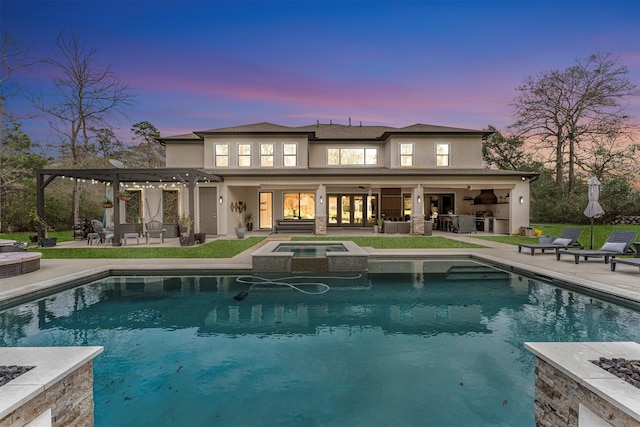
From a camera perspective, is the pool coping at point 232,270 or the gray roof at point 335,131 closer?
the pool coping at point 232,270

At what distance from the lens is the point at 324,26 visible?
1839 cm

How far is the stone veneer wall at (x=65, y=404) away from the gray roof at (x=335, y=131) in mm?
16534

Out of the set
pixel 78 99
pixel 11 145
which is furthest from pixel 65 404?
pixel 11 145

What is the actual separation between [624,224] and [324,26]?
2457 cm

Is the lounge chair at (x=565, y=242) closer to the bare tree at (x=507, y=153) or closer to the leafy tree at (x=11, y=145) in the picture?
the bare tree at (x=507, y=153)

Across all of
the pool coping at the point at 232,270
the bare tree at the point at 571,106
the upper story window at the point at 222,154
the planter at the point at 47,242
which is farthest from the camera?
the bare tree at the point at 571,106

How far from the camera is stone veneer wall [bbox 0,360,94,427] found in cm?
205

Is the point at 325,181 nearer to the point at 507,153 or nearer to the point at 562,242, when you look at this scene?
the point at 562,242

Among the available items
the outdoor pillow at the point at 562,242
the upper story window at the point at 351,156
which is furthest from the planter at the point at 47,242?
the outdoor pillow at the point at 562,242

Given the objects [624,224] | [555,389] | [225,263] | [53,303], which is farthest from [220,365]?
[624,224]

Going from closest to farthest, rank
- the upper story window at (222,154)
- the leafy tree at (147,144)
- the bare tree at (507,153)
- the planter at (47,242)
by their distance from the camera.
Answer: the planter at (47,242) → the upper story window at (222,154) → the bare tree at (507,153) → the leafy tree at (147,144)

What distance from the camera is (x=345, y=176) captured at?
55.4ft

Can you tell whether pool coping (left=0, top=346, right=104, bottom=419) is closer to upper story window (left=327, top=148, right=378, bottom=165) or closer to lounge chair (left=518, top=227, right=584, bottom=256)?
lounge chair (left=518, top=227, right=584, bottom=256)

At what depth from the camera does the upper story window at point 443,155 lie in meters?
18.9
